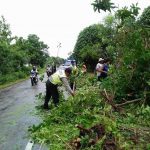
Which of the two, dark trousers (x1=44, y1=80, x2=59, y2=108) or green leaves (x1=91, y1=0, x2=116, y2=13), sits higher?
green leaves (x1=91, y1=0, x2=116, y2=13)

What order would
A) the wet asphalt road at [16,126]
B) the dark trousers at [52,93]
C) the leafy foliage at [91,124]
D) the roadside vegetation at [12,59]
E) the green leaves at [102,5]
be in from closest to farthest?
the leafy foliage at [91,124]
the green leaves at [102,5]
the wet asphalt road at [16,126]
the dark trousers at [52,93]
the roadside vegetation at [12,59]

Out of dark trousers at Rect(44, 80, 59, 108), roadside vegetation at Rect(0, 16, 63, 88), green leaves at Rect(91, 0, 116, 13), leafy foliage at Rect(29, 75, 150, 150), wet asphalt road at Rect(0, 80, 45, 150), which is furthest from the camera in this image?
roadside vegetation at Rect(0, 16, 63, 88)

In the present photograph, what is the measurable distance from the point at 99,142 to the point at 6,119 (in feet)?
26.5

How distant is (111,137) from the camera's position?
5.71m

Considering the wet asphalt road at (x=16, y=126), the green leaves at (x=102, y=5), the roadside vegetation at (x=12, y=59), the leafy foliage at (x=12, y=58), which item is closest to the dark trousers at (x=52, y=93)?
the wet asphalt road at (x=16, y=126)

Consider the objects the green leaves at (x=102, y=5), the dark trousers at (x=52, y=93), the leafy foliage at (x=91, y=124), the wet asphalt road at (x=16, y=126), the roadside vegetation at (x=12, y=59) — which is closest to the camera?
the leafy foliage at (x=91, y=124)

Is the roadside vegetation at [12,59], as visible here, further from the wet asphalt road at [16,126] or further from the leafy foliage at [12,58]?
the wet asphalt road at [16,126]

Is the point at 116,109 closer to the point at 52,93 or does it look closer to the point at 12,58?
the point at 52,93

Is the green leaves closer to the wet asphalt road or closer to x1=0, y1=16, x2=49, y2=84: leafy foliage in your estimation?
the wet asphalt road

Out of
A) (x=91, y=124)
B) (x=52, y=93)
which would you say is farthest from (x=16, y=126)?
(x=91, y=124)

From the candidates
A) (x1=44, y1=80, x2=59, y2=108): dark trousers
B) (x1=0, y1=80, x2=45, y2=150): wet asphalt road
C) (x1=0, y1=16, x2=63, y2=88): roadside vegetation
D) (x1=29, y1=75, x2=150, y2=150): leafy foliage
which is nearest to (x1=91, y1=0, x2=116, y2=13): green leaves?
(x1=29, y1=75, x2=150, y2=150): leafy foliage

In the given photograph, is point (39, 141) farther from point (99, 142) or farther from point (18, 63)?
point (18, 63)

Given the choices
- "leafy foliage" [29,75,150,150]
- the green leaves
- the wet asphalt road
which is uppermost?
the green leaves

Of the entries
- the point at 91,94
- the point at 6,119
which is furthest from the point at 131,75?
the point at 6,119
